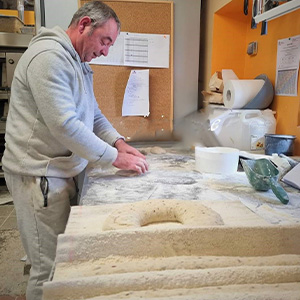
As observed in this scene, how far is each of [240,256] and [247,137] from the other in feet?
3.96

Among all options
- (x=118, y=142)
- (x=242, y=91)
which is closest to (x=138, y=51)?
(x=242, y=91)

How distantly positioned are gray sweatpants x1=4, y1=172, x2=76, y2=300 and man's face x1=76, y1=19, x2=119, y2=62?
56cm

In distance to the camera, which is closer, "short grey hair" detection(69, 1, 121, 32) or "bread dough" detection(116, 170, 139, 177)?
"short grey hair" detection(69, 1, 121, 32)

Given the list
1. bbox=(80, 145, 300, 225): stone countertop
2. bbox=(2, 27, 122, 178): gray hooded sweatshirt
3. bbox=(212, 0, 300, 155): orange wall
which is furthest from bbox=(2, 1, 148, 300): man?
bbox=(212, 0, 300, 155): orange wall

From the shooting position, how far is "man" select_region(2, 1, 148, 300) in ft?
3.57

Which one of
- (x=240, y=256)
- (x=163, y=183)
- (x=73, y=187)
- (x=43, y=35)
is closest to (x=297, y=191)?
(x=163, y=183)

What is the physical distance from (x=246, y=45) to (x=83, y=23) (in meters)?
1.54

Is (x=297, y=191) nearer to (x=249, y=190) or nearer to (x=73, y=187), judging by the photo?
(x=249, y=190)

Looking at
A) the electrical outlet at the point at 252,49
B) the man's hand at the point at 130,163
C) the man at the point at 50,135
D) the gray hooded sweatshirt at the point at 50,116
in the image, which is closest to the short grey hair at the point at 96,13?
the man at the point at 50,135

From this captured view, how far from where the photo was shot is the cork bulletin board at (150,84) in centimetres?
217

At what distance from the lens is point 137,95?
225cm

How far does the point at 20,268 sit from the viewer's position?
2002 millimetres

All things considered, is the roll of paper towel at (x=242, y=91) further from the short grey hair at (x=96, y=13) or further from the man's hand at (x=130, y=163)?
the short grey hair at (x=96, y=13)

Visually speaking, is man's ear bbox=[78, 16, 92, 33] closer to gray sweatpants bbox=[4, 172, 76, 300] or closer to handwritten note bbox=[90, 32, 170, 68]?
gray sweatpants bbox=[4, 172, 76, 300]
